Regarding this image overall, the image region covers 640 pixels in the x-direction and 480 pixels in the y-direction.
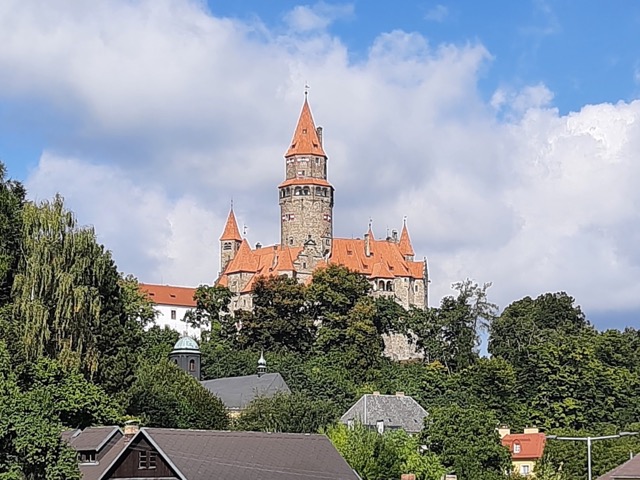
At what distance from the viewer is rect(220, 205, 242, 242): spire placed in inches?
5664

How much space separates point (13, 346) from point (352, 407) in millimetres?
38769

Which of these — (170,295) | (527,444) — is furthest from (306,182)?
(527,444)

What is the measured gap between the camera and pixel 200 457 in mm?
51906

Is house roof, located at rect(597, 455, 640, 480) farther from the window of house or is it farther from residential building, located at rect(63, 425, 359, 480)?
the window of house

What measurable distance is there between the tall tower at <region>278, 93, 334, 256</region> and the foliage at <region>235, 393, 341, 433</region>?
2036 inches

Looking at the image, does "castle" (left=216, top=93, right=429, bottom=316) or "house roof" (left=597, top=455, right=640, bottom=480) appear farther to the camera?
"castle" (left=216, top=93, right=429, bottom=316)

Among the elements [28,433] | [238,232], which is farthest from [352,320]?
[28,433]

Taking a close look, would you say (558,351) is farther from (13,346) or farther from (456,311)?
(13,346)

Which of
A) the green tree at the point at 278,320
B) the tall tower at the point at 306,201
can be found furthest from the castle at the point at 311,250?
the green tree at the point at 278,320

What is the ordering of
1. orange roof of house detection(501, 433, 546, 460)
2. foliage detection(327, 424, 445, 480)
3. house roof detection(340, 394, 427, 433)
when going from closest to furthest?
1. foliage detection(327, 424, 445, 480)
2. orange roof of house detection(501, 433, 546, 460)
3. house roof detection(340, 394, 427, 433)

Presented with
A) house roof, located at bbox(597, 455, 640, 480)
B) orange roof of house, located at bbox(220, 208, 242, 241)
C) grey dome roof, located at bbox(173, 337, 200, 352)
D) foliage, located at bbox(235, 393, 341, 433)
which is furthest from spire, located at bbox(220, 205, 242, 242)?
house roof, located at bbox(597, 455, 640, 480)

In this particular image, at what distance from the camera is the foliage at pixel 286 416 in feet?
253

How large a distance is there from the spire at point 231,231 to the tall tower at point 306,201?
9153 millimetres

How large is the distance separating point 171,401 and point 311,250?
60251mm
